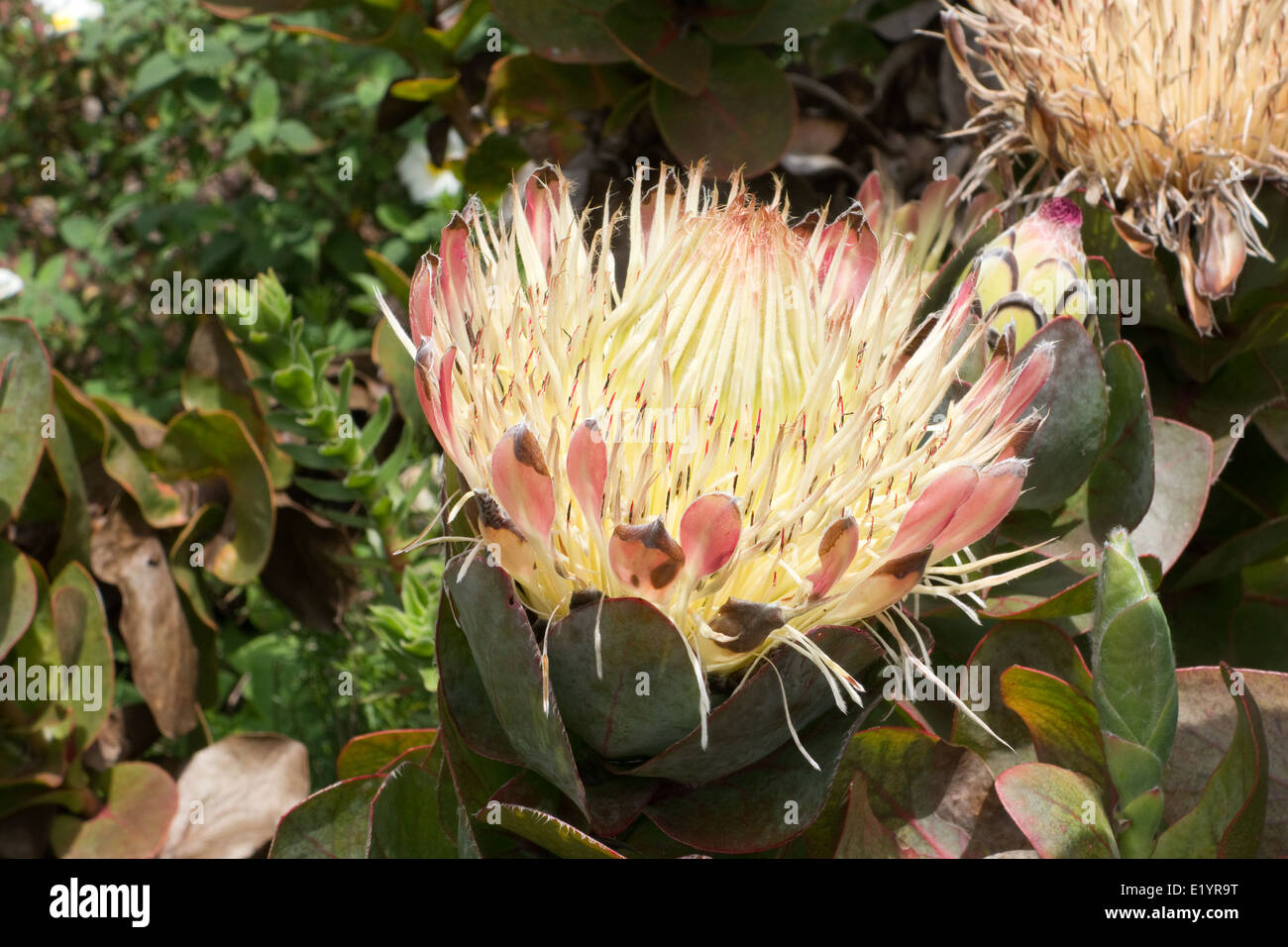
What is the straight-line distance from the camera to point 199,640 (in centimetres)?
118

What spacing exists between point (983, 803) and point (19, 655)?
0.78 meters

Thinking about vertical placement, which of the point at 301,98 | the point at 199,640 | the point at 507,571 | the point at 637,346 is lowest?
the point at 199,640

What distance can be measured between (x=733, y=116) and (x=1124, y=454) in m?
0.61

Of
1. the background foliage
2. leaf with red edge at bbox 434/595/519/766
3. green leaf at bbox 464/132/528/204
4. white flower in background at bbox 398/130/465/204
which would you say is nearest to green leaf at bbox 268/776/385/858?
the background foliage

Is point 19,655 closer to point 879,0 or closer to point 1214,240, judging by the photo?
point 1214,240

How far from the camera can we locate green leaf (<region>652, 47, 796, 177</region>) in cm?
122

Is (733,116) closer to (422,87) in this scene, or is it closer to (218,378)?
(422,87)

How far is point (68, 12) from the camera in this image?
76.6 inches

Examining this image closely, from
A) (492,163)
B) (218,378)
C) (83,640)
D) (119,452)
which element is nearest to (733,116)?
(492,163)

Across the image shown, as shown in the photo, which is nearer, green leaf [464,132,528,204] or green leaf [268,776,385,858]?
green leaf [268,776,385,858]

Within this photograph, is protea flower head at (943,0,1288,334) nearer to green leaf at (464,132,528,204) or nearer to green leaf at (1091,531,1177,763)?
green leaf at (1091,531,1177,763)

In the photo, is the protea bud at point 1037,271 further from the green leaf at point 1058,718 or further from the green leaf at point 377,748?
the green leaf at point 377,748

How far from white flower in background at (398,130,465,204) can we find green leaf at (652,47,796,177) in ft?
1.75

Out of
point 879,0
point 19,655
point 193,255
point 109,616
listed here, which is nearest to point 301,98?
point 193,255
